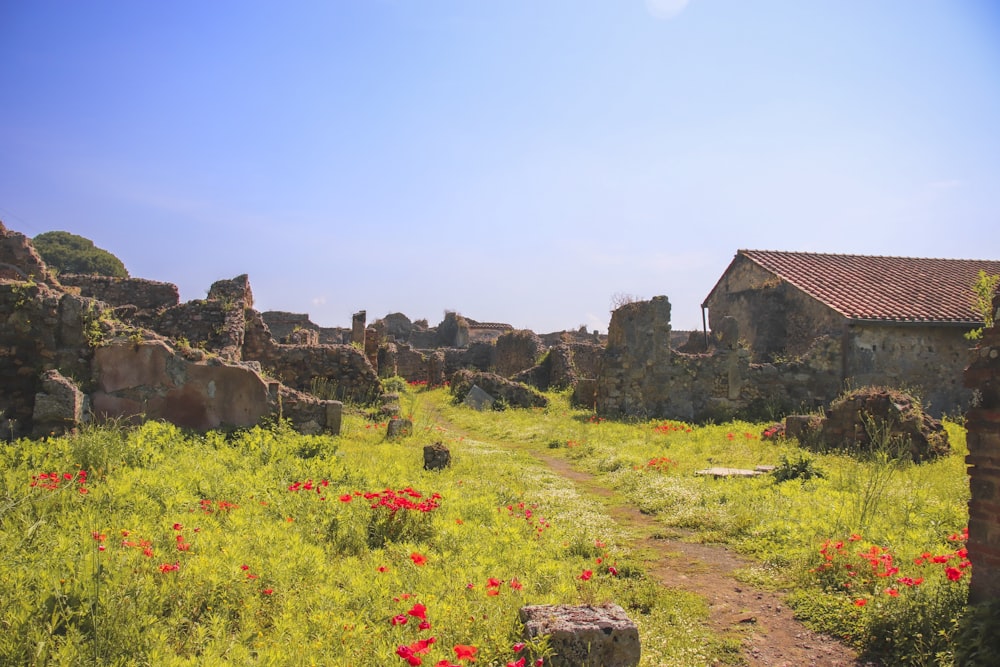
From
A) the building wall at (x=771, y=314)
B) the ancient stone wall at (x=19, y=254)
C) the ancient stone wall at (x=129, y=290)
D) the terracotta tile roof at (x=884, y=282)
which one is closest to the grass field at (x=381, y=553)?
the ancient stone wall at (x=129, y=290)

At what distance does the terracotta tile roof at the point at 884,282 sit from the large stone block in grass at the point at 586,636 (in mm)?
15728

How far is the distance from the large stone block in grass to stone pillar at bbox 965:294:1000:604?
219 cm

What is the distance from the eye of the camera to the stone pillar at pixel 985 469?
372 cm

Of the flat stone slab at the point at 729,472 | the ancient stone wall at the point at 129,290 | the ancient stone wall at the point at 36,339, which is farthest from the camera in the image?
the ancient stone wall at the point at 129,290

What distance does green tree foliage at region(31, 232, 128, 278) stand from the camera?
4166 centimetres

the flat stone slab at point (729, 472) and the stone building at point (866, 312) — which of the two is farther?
the stone building at point (866, 312)

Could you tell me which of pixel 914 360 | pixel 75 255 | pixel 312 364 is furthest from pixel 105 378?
pixel 75 255

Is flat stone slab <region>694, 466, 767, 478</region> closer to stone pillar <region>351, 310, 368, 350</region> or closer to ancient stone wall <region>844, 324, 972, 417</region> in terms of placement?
ancient stone wall <region>844, 324, 972, 417</region>

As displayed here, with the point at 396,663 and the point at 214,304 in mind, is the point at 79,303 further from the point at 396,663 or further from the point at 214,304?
the point at 396,663

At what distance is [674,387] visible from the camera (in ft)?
52.2

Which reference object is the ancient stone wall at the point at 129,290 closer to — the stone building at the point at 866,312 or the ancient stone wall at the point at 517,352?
the ancient stone wall at the point at 517,352

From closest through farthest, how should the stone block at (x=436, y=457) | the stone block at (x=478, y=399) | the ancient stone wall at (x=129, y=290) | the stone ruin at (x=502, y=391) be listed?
the stone block at (x=436, y=457) < the ancient stone wall at (x=129, y=290) < the stone block at (x=478, y=399) < the stone ruin at (x=502, y=391)

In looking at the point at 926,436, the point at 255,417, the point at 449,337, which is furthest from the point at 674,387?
the point at 449,337

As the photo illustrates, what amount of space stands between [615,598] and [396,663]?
1.93m
